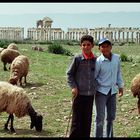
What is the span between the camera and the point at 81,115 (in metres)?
9.05

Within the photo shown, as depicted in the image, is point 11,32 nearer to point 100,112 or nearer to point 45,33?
point 45,33

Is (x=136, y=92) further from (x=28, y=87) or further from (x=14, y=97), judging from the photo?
(x=28, y=87)

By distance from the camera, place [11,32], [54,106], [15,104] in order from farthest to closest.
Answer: [11,32], [54,106], [15,104]

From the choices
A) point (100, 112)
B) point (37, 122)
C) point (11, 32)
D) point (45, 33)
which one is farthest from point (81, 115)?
point (11, 32)

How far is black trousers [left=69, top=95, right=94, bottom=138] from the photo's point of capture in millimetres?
8955

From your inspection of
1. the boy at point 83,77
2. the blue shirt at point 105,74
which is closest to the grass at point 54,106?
the boy at point 83,77

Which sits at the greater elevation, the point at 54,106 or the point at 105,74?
the point at 105,74

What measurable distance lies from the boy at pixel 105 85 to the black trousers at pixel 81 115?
173 mm

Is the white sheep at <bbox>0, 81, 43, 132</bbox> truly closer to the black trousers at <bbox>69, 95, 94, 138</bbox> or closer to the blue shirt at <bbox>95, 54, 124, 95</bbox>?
the black trousers at <bbox>69, 95, 94, 138</bbox>

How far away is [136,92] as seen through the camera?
13.1 meters

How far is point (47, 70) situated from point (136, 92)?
11.7 meters

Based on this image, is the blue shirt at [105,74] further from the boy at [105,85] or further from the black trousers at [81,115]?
the black trousers at [81,115]

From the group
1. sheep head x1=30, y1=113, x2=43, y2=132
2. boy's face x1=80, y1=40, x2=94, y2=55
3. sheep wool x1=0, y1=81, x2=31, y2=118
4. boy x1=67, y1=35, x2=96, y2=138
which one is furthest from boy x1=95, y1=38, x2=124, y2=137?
sheep wool x1=0, y1=81, x2=31, y2=118

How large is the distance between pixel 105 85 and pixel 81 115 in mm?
726
